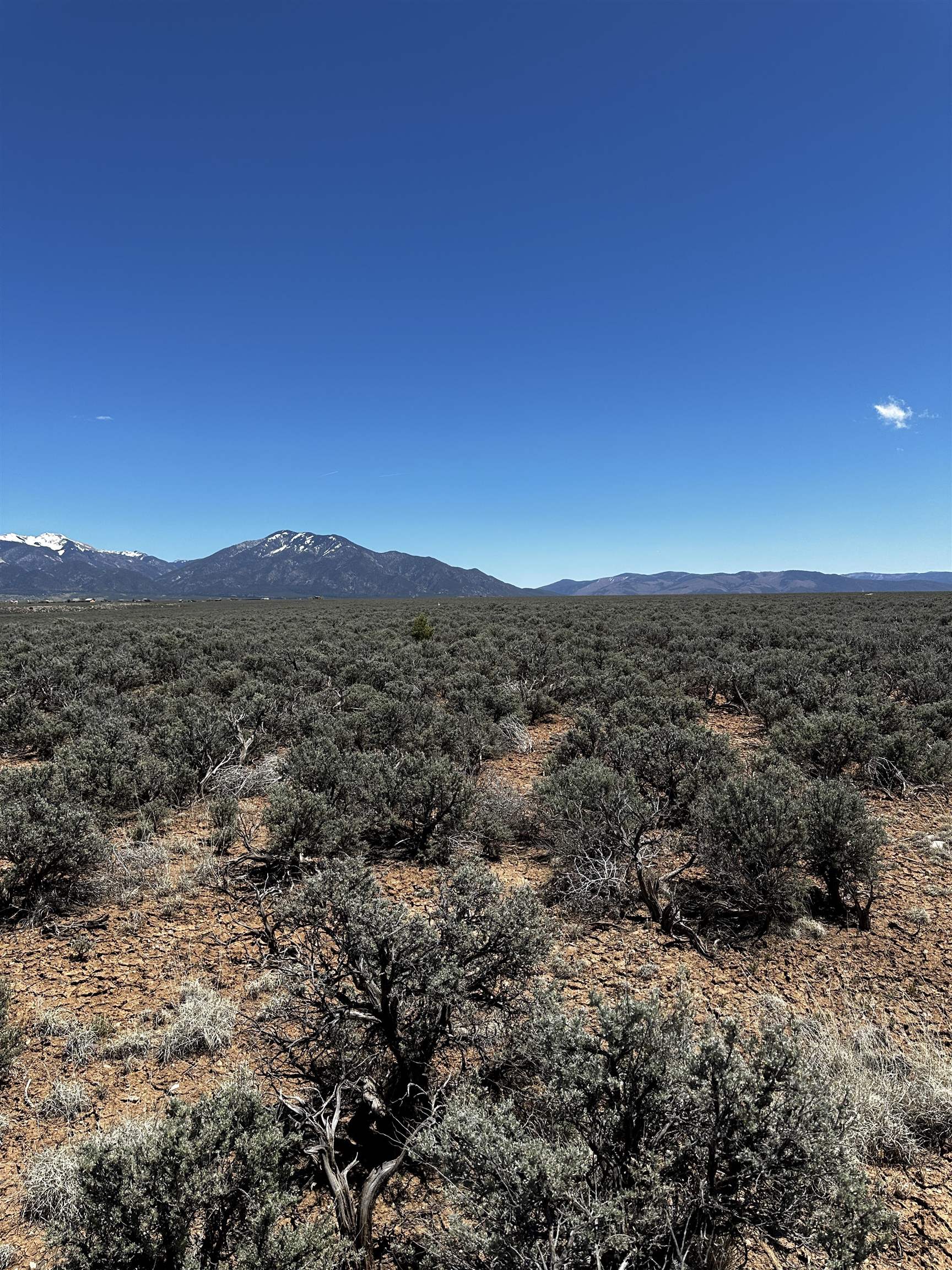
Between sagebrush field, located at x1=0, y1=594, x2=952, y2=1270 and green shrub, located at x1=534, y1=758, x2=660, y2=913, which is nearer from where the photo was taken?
sagebrush field, located at x1=0, y1=594, x2=952, y2=1270

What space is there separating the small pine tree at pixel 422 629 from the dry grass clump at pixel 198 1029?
58.6ft

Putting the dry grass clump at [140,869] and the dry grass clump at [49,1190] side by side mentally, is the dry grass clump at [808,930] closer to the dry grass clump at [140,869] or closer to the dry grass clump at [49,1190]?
the dry grass clump at [49,1190]

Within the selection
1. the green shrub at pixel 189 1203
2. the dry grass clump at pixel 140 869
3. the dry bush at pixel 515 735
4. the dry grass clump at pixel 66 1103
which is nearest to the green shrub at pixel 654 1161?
the green shrub at pixel 189 1203

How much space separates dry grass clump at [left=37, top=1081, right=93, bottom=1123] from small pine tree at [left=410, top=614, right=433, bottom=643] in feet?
60.8

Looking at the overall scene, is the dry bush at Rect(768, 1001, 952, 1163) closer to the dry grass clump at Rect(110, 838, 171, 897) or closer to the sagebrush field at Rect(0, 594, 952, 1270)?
the sagebrush field at Rect(0, 594, 952, 1270)

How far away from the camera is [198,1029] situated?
3785 mm

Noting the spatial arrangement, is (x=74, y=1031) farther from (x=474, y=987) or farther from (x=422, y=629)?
(x=422, y=629)

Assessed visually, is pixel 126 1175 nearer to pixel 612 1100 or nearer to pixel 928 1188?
pixel 612 1100

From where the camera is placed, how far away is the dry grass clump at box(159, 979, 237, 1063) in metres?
3.71

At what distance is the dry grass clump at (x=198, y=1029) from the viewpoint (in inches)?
146

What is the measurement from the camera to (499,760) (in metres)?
9.76

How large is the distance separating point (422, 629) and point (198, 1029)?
62.4 ft

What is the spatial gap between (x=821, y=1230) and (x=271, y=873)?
201 inches

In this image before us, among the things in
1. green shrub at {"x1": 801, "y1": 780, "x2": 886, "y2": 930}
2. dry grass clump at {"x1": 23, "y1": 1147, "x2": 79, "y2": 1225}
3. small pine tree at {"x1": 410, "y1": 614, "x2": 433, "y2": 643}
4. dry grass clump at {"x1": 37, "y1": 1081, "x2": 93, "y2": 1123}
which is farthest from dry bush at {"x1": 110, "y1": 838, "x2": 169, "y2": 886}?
small pine tree at {"x1": 410, "y1": 614, "x2": 433, "y2": 643}
